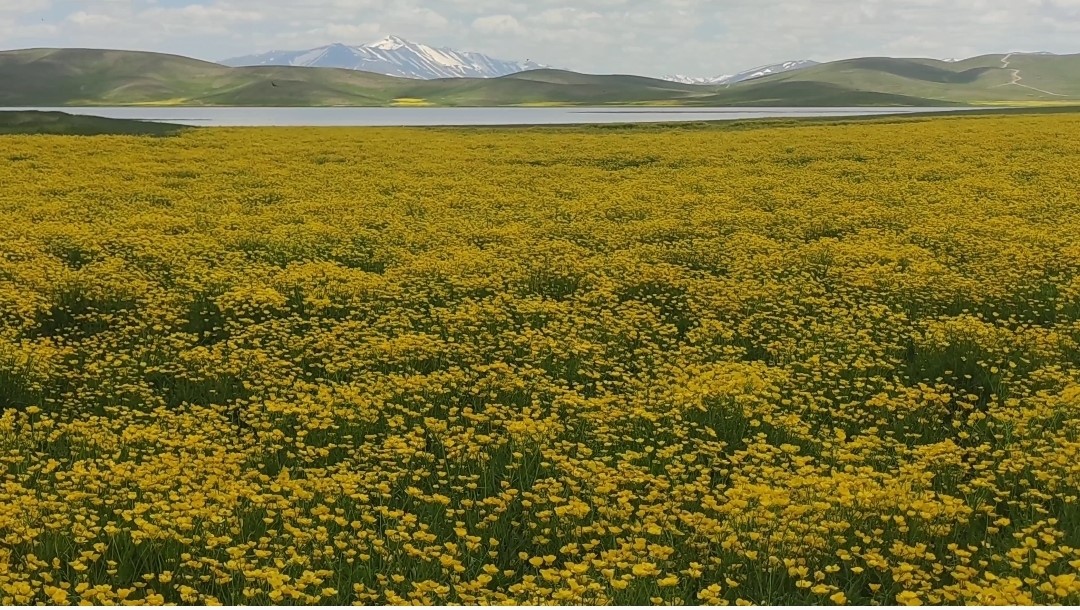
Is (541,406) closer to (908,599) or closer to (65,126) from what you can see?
(908,599)

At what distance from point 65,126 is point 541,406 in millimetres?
59763

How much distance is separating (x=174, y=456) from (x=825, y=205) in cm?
2058

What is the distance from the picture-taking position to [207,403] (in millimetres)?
10516

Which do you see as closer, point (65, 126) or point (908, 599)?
point (908, 599)

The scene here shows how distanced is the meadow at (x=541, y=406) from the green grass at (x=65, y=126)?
36.7 meters

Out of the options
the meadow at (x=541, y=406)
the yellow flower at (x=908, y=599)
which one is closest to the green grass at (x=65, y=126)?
the meadow at (x=541, y=406)

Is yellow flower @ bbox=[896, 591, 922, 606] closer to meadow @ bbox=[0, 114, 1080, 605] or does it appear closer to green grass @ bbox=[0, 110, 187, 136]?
meadow @ bbox=[0, 114, 1080, 605]

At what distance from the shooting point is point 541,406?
1009cm

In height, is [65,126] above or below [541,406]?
above

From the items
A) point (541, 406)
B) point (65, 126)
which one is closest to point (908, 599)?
point (541, 406)

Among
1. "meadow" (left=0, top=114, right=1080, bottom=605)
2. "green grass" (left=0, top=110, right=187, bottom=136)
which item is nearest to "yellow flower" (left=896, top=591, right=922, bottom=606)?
"meadow" (left=0, top=114, right=1080, bottom=605)

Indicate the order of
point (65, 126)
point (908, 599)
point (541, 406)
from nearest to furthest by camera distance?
1. point (908, 599)
2. point (541, 406)
3. point (65, 126)

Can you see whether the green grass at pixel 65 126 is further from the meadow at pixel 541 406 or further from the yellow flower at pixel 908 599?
the yellow flower at pixel 908 599

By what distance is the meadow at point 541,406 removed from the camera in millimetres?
6461
